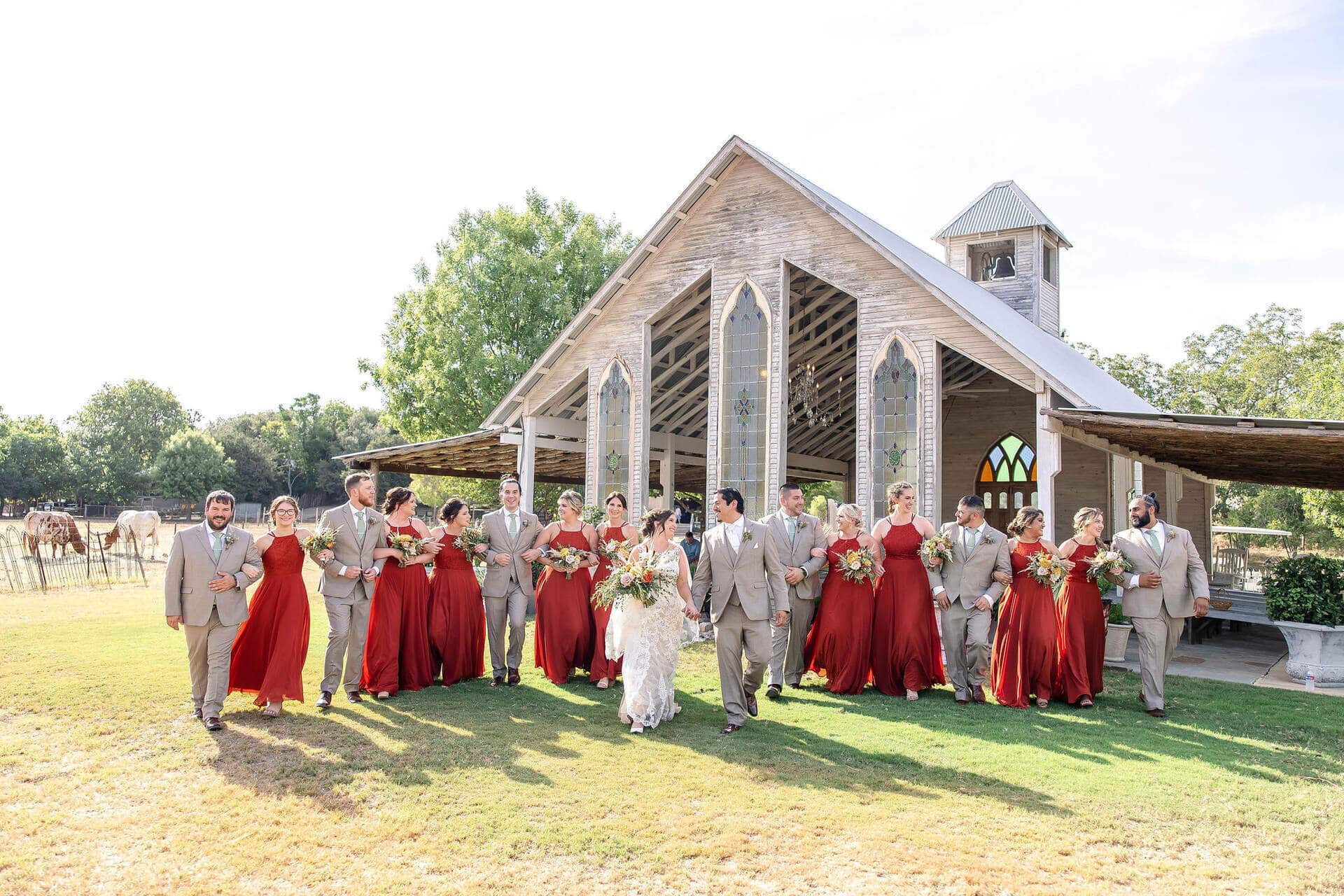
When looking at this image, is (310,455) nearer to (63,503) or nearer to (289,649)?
(63,503)

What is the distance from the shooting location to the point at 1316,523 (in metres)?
38.4

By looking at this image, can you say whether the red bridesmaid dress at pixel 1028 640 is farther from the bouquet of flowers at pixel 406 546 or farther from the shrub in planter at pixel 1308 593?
the bouquet of flowers at pixel 406 546

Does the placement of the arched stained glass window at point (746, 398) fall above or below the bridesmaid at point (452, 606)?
above

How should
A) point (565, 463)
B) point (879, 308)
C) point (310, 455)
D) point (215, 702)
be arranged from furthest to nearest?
point (310, 455) → point (565, 463) → point (879, 308) → point (215, 702)

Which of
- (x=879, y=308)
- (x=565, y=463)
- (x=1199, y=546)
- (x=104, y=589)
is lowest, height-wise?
(x=104, y=589)

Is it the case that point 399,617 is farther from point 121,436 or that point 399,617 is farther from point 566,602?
point 121,436

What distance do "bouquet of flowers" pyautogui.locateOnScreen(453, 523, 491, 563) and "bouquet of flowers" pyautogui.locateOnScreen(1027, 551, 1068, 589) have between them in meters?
5.43

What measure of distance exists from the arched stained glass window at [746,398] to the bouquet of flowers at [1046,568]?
17.8 ft

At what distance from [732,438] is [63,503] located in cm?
7080

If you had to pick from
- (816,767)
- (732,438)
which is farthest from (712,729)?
(732,438)

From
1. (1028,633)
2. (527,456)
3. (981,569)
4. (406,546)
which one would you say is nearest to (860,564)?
(981,569)

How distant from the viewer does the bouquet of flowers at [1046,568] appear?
8.55 metres

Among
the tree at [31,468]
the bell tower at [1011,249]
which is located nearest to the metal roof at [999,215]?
the bell tower at [1011,249]

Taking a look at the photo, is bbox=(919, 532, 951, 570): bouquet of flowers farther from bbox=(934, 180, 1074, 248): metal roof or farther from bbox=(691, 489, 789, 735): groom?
bbox=(934, 180, 1074, 248): metal roof
